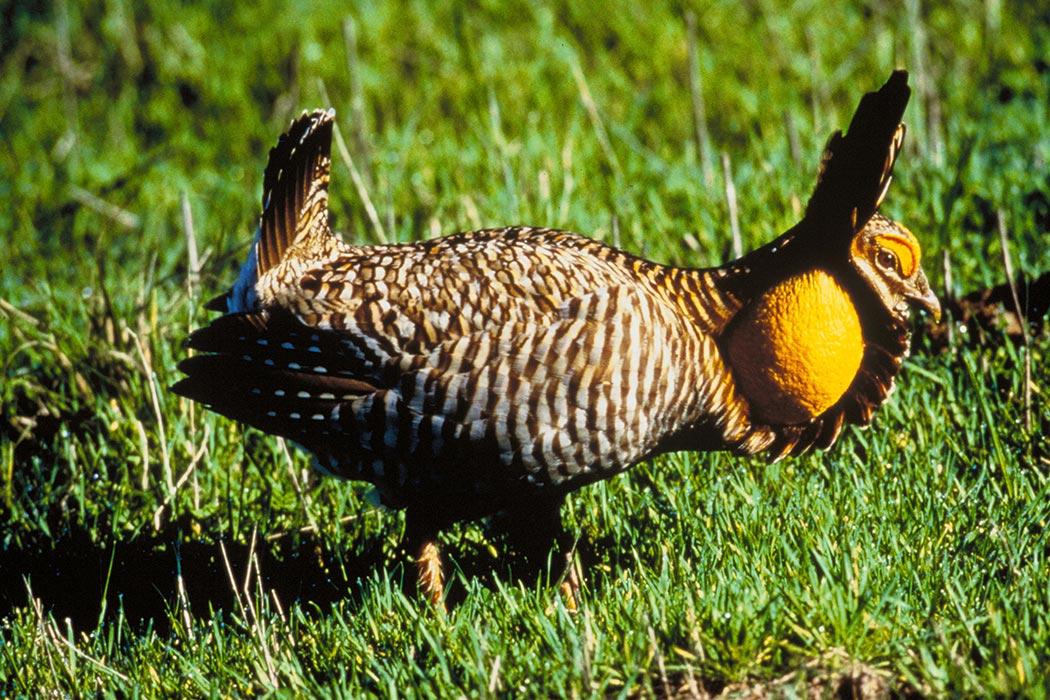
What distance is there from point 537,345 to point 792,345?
2.29 feet

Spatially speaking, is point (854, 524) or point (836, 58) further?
point (836, 58)

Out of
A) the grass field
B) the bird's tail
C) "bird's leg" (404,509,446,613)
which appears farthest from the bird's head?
the bird's tail

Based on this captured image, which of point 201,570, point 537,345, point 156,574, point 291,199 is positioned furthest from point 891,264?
point 156,574

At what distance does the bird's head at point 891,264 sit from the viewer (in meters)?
3.28

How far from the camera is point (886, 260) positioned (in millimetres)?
3312

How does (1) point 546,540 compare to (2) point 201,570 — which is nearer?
(1) point 546,540

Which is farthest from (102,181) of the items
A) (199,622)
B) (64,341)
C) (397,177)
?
(199,622)

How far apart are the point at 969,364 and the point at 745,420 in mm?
816

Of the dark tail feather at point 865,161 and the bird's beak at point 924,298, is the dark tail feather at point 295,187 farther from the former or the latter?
the bird's beak at point 924,298

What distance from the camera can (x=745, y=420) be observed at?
10.8 ft

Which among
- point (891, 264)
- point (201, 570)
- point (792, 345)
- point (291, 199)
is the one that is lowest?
point (201, 570)

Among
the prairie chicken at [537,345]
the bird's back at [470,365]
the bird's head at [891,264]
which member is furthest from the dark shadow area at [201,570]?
the bird's head at [891,264]

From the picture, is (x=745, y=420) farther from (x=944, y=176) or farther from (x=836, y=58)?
(x=836, y=58)

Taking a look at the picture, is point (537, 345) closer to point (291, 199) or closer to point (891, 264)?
point (291, 199)
